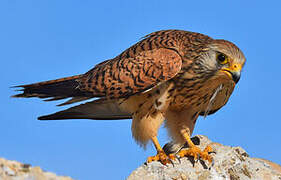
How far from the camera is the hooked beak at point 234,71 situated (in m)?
5.63

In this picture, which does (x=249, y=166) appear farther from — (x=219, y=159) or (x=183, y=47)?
(x=183, y=47)

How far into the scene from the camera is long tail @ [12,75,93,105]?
21.1ft

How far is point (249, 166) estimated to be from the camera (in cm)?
628

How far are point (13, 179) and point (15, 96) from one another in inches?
101

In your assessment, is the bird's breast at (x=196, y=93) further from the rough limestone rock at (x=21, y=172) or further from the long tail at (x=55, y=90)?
the rough limestone rock at (x=21, y=172)

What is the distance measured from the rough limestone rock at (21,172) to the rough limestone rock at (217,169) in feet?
4.51

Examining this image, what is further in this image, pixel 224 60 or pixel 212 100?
pixel 212 100

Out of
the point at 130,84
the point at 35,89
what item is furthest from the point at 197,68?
the point at 35,89

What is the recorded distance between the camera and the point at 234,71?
5672 millimetres

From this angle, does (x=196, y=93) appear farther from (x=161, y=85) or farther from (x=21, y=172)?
(x=21, y=172)

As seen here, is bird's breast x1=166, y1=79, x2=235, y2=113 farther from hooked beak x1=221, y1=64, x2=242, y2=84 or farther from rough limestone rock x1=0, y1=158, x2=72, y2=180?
rough limestone rock x1=0, y1=158, x2=72, y2=180

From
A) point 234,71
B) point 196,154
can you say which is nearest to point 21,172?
point 196,154

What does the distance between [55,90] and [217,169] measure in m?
2.60

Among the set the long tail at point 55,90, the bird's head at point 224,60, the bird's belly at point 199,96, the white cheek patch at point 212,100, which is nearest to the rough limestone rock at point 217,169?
the white cheek patch at point 212,100
